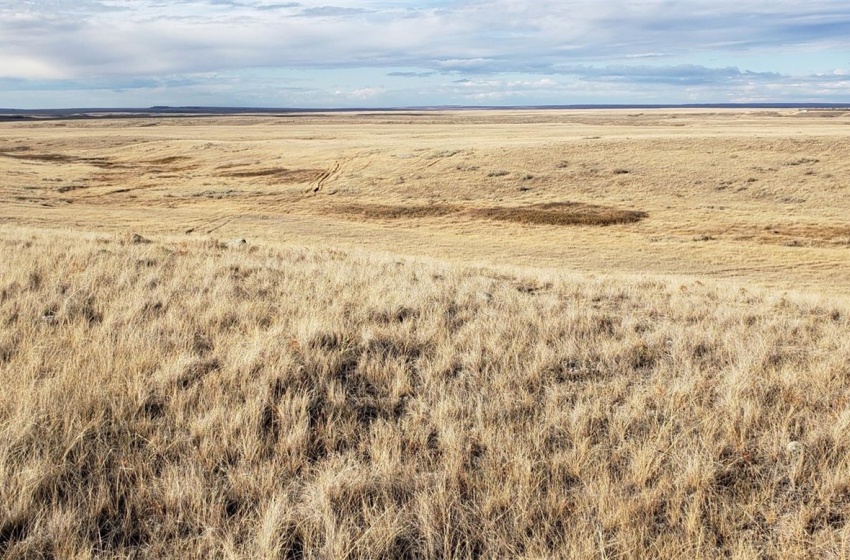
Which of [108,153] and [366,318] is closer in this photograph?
[366,318]

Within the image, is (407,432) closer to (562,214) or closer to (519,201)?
(562,214)

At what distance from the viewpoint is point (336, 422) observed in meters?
4.69

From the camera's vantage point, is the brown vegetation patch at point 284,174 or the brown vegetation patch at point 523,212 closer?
the brown vegetation patch at point 523,212

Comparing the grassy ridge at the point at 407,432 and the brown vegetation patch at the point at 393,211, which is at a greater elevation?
the grassy ridge at the point at 407,432

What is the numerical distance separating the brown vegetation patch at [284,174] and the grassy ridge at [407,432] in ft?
150

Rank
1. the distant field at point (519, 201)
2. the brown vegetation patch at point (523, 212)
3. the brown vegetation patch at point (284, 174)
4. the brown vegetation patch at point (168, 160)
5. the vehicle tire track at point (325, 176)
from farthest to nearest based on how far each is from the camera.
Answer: the brown vegetation patch at point (168, 160) → the brown vegetation patch at point (284, 174) → the vehicle tire track at point (325, 176) → the brown vegetation patch at point (523, 212) → the distant field at point (519, 201)

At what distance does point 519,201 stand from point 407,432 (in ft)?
125

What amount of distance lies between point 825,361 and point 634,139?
54.7 m

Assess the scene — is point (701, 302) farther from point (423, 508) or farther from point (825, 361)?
point (423, 508)

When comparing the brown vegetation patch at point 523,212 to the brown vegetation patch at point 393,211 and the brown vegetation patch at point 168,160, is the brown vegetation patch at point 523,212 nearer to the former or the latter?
the brown vegetation patch at point 393,211

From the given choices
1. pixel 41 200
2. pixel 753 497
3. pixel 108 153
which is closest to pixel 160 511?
pixel 753 497

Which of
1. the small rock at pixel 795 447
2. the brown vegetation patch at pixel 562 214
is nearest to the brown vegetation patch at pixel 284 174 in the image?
the brown vegetation patch at pixel 562 214

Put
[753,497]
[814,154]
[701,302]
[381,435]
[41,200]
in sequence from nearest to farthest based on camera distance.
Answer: [753,497] → [381,435] → [701,302] → [41,200] → [814,154]

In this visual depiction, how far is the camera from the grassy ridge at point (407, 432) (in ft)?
11.1
